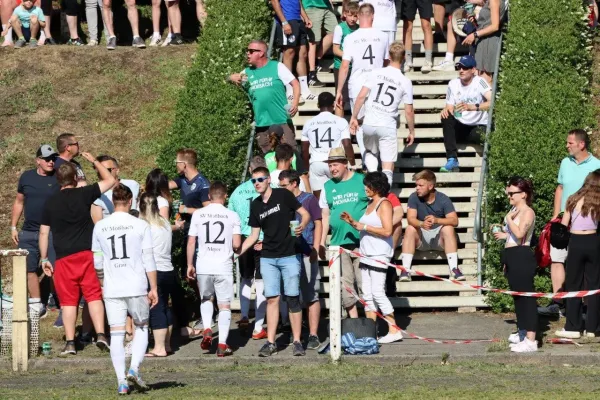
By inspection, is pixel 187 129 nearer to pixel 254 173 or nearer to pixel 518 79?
pixel 254 173

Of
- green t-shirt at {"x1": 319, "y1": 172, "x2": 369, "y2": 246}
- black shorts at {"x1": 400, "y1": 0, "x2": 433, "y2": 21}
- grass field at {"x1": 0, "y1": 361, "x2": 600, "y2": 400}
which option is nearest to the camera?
grass field at {"x1": 0, "y1": 361, "x2": 600, "y2": 400}

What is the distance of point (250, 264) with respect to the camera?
50.6 feet

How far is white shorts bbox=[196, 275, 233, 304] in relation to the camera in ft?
47.4

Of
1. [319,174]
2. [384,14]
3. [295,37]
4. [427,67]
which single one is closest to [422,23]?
[427,67]

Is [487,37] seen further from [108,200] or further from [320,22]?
[108,200]

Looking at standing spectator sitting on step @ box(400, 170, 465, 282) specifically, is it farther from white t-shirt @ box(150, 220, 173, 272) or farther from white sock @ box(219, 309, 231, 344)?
white t-shirt @ box(150, 220, 173, 272)

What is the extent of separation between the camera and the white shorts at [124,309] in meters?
12.7

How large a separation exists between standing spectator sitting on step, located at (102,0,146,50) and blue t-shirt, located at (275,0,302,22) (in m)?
3.86

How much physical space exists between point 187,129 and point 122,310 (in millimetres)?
5140

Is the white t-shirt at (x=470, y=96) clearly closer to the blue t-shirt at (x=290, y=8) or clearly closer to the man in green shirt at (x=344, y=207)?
the blue t-shirt at (x=290, y=8)

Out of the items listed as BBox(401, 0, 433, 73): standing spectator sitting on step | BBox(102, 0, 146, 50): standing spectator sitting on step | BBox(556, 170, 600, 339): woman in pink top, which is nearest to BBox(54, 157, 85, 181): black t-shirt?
BBox(556, 170, 600, 339): woman in pink top

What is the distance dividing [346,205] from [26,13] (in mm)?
9413

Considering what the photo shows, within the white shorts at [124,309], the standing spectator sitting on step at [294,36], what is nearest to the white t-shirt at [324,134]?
the standing spectator sitting on step at [294,36]

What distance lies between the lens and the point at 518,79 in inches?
706
